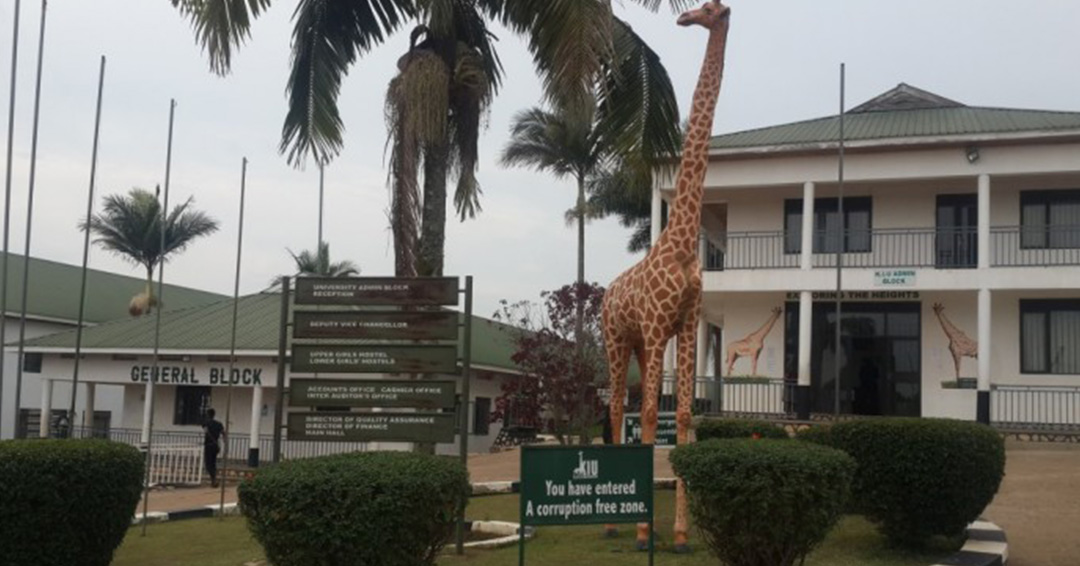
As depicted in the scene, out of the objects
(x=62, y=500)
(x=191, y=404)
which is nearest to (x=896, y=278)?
(x=62, y=500)

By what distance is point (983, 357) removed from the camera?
909 inches

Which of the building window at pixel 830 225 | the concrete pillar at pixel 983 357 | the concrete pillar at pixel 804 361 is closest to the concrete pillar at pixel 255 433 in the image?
the concrete pillar at pixel 804 361

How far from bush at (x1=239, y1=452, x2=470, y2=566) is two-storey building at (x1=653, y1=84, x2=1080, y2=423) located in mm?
17560

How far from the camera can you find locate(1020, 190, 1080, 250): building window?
24.2 m

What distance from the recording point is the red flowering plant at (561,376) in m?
22.6

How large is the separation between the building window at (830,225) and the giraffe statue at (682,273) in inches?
597

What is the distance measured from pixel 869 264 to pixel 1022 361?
3.85m

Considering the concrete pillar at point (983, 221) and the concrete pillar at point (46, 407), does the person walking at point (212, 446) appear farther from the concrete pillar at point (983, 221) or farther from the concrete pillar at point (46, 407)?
the concrete pillar at point (983, 221)

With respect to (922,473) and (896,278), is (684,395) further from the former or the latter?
(896,278)

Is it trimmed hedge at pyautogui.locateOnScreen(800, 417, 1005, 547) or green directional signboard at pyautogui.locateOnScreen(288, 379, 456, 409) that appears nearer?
trimmed hedge at pyautogui.locateOnScreen(800, 417, 1005, 547)

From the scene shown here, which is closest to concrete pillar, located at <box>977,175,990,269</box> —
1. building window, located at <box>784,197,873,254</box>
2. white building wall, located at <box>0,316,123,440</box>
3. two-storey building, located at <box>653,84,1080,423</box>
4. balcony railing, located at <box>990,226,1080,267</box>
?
two-storey building, located at <box>653,84,1080,423</box>

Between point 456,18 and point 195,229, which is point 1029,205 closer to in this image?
point 456,18

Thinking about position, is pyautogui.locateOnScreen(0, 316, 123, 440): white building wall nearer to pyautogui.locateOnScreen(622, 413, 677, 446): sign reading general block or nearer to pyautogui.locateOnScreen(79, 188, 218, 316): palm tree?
pyautogui.locateOnScreen(79, 188, 218, 316): palm tree

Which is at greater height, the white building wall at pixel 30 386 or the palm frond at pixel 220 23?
the palm frond at pixel 220 23
